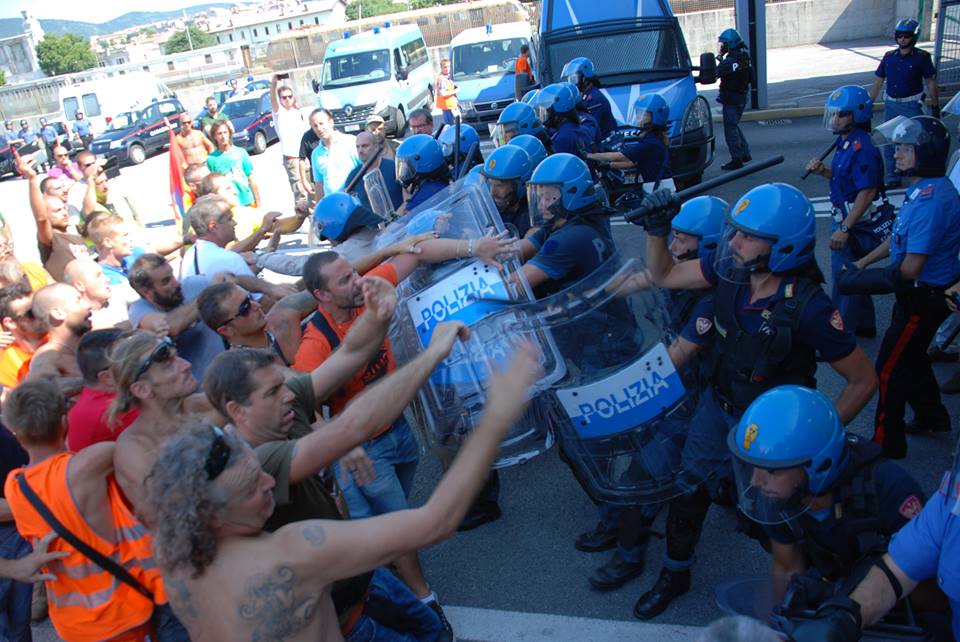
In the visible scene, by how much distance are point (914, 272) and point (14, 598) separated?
442 cm

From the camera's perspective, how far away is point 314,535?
1.99 meters

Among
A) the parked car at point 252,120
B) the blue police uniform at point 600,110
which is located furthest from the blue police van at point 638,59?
the parked car at point 252,120

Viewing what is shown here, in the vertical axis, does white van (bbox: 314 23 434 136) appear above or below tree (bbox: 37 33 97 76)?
below

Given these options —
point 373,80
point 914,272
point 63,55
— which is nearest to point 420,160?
point 914,272

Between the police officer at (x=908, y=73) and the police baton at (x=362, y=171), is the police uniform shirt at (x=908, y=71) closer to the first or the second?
the police officer at (x=908, y=73)

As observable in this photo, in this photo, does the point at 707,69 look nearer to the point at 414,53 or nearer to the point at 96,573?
the point at 96,573

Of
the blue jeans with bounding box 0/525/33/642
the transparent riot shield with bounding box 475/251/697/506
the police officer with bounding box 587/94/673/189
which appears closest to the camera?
the transparent riot shield with bounding box 475/251/697/506

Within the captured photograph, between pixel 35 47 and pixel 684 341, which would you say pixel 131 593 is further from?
pixel 35 47

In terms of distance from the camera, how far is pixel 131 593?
273cm

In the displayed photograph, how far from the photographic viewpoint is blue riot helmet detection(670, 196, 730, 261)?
383cm

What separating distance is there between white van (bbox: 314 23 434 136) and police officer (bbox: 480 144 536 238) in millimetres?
13900

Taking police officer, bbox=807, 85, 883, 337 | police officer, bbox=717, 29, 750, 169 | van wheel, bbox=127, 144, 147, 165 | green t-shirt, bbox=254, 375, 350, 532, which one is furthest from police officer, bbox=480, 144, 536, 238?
van wheel, bbox=127, 144, 147, 165

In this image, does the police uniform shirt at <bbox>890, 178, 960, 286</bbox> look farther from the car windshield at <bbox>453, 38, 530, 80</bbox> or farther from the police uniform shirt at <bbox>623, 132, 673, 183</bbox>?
the car windshield at <bbox>453, 38, 530, 80</bbox>

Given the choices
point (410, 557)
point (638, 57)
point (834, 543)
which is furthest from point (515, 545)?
point (638, 57)
